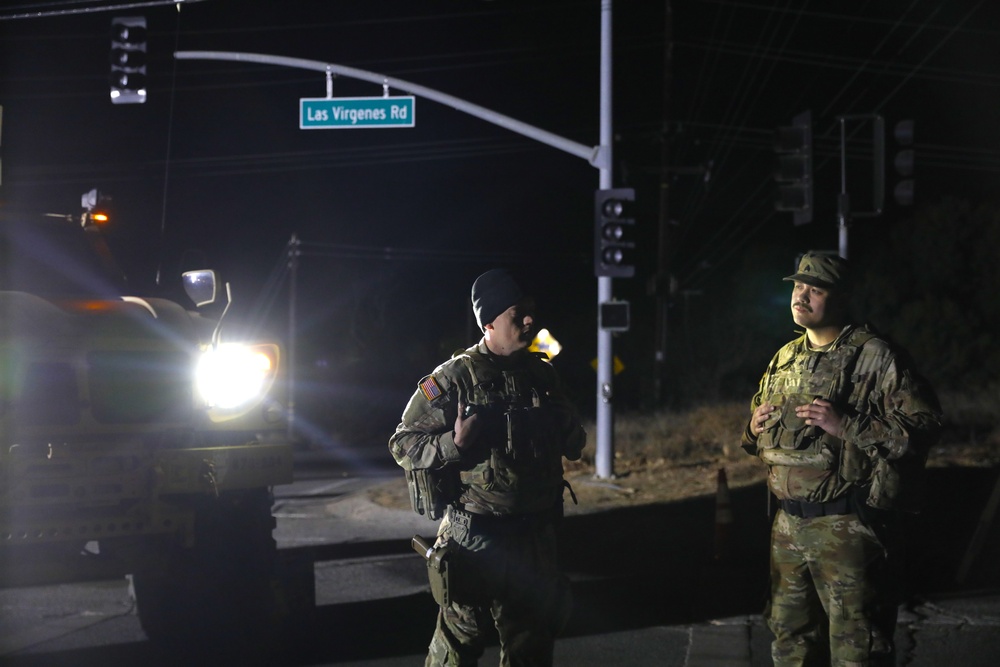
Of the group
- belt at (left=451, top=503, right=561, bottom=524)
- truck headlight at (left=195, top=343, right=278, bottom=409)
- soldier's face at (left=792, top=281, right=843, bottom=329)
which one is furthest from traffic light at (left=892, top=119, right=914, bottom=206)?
belt at (left=451, top=503, right=561, bottom=524)

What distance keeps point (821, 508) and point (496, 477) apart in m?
1.27

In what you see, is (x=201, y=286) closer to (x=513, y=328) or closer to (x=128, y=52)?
(x=513, y=328)

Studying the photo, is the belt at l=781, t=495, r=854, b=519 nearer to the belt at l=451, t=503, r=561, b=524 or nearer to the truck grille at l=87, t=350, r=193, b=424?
the belt at l=451, t=503, r=561, b=524

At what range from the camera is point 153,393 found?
20.4ft

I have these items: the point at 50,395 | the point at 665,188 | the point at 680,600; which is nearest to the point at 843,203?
the point at 680,600

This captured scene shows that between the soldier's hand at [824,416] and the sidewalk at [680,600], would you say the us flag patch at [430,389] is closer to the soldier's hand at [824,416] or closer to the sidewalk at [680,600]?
the soldier's hand at [824,416]

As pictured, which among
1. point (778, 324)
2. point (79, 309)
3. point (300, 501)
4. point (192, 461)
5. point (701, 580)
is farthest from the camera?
point (778, 324)

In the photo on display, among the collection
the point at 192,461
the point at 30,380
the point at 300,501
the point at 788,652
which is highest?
the point at 30,380

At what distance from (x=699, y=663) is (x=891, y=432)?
2323mm

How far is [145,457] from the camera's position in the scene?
5.93 meters

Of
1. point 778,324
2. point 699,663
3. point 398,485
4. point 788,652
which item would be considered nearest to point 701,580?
point 699,663

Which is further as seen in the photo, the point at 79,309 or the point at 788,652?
the point at 79,309

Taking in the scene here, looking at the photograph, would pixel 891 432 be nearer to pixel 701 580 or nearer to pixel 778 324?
pixel 701 580

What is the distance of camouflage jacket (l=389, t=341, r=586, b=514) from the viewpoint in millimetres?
4016
